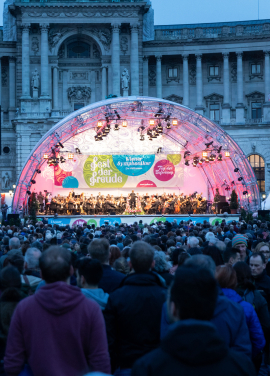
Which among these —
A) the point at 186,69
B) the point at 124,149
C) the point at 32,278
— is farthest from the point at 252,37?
the point at 32,278

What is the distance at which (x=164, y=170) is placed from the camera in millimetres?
42438

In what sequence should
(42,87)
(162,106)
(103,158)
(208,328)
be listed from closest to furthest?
(208,328) → (162,106) → (103,158) → (42,87)

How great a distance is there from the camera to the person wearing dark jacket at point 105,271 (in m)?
5.71

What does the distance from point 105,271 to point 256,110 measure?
4988 centimetres

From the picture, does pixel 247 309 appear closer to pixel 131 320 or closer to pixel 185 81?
pixel 131 320

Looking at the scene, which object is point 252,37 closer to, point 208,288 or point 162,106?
point 162,106

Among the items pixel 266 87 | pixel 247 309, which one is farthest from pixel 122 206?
pixel 247 309

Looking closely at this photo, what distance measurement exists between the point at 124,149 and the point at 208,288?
4011 centimetres

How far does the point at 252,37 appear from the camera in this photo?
2029 inches

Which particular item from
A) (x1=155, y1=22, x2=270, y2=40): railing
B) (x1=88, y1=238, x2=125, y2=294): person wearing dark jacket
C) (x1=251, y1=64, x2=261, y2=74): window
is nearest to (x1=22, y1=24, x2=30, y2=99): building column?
(x1=155, y1=22, x2=270, y2=40): railing

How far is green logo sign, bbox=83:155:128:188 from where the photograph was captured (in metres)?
42.1

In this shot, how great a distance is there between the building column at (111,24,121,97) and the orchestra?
1518cm

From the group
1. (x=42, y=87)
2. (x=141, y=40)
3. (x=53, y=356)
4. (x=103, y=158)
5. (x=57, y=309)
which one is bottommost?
(x=53, y=356)

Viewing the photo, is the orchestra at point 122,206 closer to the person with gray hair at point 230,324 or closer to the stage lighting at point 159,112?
the stage lighting at point 159,112
